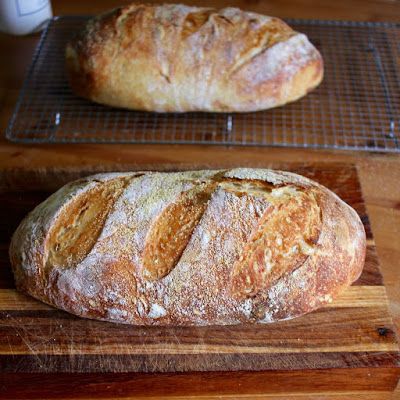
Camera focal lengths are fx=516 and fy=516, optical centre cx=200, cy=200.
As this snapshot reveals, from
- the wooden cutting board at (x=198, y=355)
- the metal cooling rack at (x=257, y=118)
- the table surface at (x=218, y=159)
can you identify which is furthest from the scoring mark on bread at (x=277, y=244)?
the metal cooling rack at (x=257, y=118)

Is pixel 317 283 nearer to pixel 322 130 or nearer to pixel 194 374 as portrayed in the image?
pixel 194 374

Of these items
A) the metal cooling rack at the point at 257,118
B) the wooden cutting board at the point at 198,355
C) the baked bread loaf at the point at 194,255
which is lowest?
the wooden cutting board at the point at 198,355

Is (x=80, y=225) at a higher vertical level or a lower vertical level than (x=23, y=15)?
lower

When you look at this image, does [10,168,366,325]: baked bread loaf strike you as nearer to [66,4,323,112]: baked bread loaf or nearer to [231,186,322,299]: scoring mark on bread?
[231,186,322,299]: scoring mark on bread

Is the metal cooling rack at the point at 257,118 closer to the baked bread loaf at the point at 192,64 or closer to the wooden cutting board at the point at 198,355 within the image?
the baked bread loaf at the point at 192,64

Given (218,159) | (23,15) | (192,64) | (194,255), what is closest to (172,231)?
(194,255)

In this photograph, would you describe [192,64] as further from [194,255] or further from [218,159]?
[194,255]

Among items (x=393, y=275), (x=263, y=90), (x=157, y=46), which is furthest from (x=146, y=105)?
(x=393, y=275)
